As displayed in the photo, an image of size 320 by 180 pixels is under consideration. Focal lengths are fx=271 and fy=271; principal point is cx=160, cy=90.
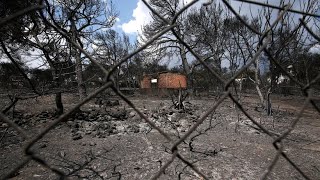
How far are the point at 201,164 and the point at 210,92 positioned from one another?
52.0 feet

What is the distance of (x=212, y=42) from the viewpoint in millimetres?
13430

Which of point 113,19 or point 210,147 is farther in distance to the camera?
point 113,19

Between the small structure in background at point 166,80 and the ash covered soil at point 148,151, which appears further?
the small structure in background at point 166,80

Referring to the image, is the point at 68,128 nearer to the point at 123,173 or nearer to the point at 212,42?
the point at 123,173

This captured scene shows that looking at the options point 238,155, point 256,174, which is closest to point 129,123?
point 238,155

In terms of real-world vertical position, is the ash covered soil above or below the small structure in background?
below

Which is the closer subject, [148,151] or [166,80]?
[148,151]

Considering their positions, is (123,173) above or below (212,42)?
below

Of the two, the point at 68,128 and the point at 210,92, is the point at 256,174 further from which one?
the point at 210,92

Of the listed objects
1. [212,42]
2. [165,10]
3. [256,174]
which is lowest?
[256,174]

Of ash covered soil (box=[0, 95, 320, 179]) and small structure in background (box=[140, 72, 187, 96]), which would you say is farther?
small structure in background (box=[140, 72, 187, 96])

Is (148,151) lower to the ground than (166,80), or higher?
lower

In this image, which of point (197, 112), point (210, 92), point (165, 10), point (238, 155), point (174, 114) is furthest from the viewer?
point (210, 92)

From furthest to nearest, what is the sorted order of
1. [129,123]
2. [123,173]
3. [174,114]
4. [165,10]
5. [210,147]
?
[165,10]
[174,114]
[129,123]
[210,147]
[123,173]
